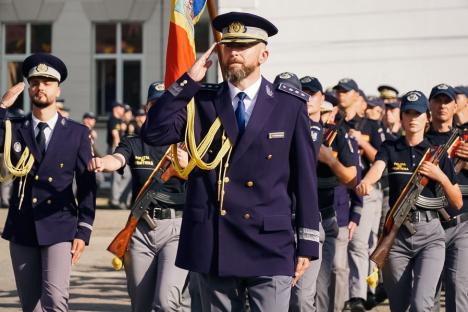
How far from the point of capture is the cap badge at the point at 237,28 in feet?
20.9

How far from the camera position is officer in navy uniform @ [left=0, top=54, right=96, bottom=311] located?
8070 mm

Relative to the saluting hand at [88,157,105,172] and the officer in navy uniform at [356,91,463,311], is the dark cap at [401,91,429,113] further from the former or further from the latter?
the saluting hand at [88,157,105,172]

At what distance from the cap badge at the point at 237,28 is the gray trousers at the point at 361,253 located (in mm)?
5975

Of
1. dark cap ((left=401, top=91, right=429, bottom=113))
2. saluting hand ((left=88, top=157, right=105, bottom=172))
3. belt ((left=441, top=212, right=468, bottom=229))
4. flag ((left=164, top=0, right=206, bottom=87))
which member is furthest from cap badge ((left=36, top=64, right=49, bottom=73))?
belt ((left=441, top=212, right=468, bottom=229))

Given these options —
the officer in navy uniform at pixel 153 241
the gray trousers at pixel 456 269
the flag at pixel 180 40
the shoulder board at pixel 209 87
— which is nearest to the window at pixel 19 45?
the flag at pixel 180 40

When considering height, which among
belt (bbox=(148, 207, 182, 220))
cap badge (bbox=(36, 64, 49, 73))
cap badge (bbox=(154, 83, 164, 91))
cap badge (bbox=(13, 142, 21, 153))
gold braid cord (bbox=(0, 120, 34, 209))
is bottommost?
belt (bbox=(148, 207, 182, 220))

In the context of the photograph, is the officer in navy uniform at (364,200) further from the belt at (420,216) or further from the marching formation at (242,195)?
the belt at (420,216)

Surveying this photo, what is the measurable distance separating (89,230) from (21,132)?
799 mm

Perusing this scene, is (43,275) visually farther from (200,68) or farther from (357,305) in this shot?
(357,305)

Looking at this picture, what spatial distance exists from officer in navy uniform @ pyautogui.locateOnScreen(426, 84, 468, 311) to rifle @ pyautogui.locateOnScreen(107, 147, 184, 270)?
2.08 metres

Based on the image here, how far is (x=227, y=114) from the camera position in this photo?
644 centimetres

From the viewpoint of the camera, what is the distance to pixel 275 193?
6.39 meters

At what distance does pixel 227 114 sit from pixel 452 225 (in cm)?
353

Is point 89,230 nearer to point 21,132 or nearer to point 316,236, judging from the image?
point 21,132
